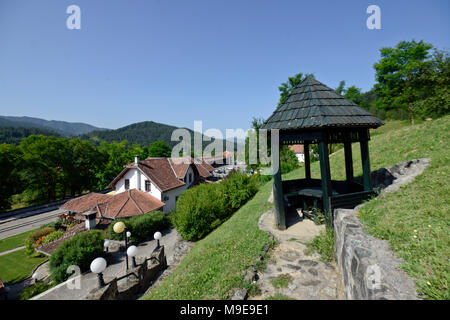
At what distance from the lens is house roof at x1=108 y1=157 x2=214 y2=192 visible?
67.9 ft

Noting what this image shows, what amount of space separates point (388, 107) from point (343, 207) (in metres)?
26.1

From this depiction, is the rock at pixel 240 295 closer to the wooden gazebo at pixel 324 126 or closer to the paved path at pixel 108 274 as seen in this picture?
the wooden gazebo at pixel 324 126

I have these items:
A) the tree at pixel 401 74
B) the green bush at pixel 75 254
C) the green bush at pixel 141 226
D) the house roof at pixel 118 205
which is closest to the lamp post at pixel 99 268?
the green bush at pixel 75 254

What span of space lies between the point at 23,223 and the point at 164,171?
17.2m

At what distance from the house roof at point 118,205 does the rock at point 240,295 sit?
14.7 meters

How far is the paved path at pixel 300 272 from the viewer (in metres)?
3.39

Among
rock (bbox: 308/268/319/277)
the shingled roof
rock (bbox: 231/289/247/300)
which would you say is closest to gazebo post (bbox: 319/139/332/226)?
the shingled roof

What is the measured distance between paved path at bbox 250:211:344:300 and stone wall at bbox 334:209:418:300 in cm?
30

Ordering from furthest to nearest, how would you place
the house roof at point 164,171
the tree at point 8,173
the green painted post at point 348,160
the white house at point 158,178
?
the tree at point 8,173 → the house roof at point 164,171 → the white house at point 158,178 → the green painted post at point 348,160

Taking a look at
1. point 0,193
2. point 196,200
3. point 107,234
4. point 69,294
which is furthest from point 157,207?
point 0,193

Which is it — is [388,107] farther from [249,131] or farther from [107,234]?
[107,234]

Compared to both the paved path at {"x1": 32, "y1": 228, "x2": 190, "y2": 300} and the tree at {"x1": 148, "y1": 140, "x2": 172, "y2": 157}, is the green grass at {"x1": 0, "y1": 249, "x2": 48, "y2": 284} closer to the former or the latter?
the paved path at {"x1": 32, "y1": 228, "x2": 190, "y2": 300}

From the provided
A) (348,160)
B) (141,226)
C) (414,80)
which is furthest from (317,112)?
(414,80)

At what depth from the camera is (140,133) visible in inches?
5866
